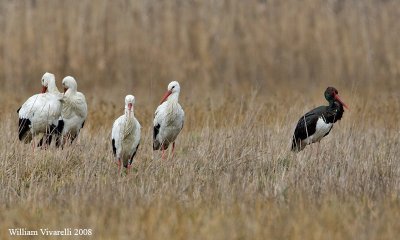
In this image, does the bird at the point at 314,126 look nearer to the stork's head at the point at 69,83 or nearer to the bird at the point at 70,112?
the bird at the point at 70,112

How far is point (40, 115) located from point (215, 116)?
3896 millimetres

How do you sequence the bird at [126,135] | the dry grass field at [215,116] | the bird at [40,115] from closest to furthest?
the dry grass field at [215,116] < the bird at [126,135] < the bird at [40,115]

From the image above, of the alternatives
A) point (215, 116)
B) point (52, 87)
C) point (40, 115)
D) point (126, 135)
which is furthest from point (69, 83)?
point (215, 116)

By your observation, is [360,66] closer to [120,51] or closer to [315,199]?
[120,51]

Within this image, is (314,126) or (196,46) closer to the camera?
(314,126)

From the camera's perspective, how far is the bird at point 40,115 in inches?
361

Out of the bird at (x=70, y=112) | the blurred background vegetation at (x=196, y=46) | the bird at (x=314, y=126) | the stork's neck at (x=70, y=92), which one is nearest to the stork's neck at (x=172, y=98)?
the bird at (x=70, y=112)

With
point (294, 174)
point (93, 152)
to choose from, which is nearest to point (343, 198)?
point (294, 174)

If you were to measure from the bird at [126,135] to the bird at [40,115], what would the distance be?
104 centimetres

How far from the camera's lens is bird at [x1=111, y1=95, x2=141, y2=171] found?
27.1 feet

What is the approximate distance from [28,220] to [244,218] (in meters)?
1.53

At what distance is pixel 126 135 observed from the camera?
8352 mm

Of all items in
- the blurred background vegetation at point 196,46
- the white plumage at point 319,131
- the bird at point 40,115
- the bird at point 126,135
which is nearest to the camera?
the bird at point 126,135

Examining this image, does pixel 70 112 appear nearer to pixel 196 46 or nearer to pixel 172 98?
pixel 172 98
